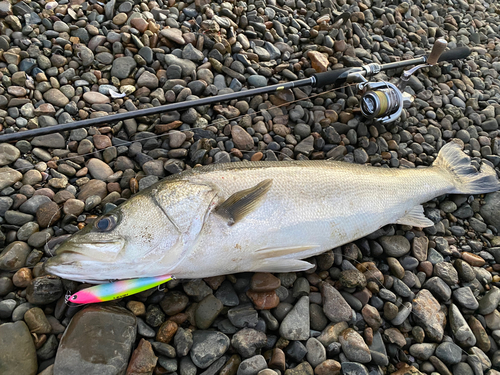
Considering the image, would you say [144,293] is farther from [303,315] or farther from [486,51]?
[486,51]

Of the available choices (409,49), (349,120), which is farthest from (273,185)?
(409,49)

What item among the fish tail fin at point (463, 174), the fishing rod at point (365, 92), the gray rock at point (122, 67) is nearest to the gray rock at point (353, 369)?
the fish tail fin at point (463, 174)

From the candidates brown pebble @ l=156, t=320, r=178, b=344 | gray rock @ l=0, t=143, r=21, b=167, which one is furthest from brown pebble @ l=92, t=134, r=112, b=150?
brown pebble @ l=156, t=320, r=178, b=344

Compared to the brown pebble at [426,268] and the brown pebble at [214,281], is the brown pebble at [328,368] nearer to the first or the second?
the brown pebble at [214,281]

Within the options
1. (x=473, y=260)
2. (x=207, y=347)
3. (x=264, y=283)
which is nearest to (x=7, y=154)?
(x=207, y=347)

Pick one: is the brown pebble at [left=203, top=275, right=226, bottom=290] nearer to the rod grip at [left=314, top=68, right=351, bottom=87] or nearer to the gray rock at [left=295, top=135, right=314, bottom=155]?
the gray rock at [left=295, top=135, right=314, bottom=155]
